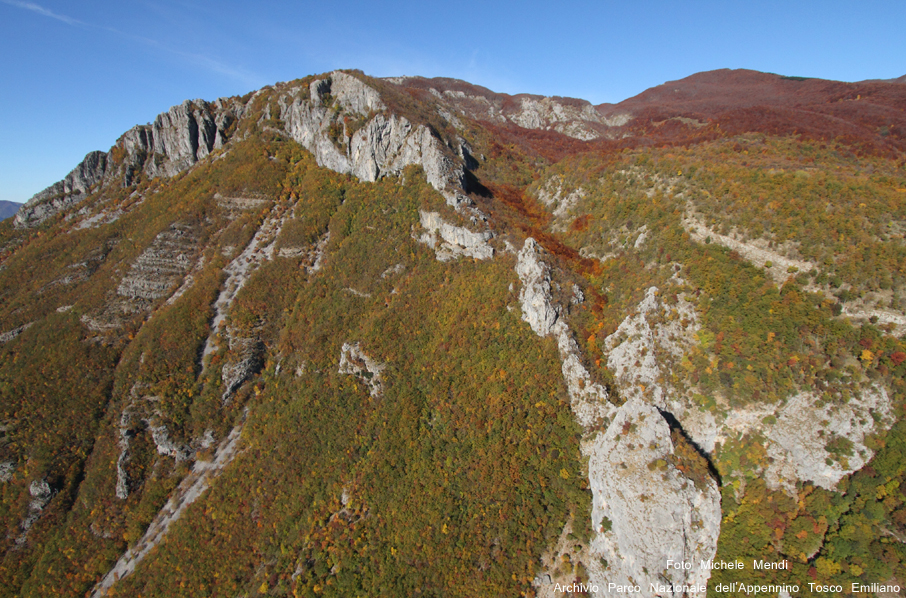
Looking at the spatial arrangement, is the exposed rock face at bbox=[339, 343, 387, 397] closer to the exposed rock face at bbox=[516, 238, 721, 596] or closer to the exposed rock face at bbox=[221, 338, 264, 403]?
the exposed rock face at bbox=[221, 338, 264, 403]

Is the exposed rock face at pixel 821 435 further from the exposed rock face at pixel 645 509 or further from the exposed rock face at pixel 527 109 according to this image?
the exposed rock face at pixel 527 109

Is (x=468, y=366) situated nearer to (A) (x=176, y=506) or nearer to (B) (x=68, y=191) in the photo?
(A) (x=176, y=506)

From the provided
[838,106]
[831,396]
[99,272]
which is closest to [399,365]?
[831,396]

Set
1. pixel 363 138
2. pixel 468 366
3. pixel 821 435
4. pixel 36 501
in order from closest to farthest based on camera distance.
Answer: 1. pixel 821 435
2. pixel 468 366
3. pixel 36 501
4. pixel 363 138

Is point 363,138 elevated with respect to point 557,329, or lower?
elevated

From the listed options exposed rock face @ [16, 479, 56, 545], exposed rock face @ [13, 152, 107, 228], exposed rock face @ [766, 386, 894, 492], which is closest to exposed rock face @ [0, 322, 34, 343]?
exposed rock face @ [16, 479, 56, 545]

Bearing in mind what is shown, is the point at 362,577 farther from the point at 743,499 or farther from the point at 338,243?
the point at 338,243

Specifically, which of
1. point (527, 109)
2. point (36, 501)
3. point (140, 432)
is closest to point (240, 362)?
point (140, 432)
